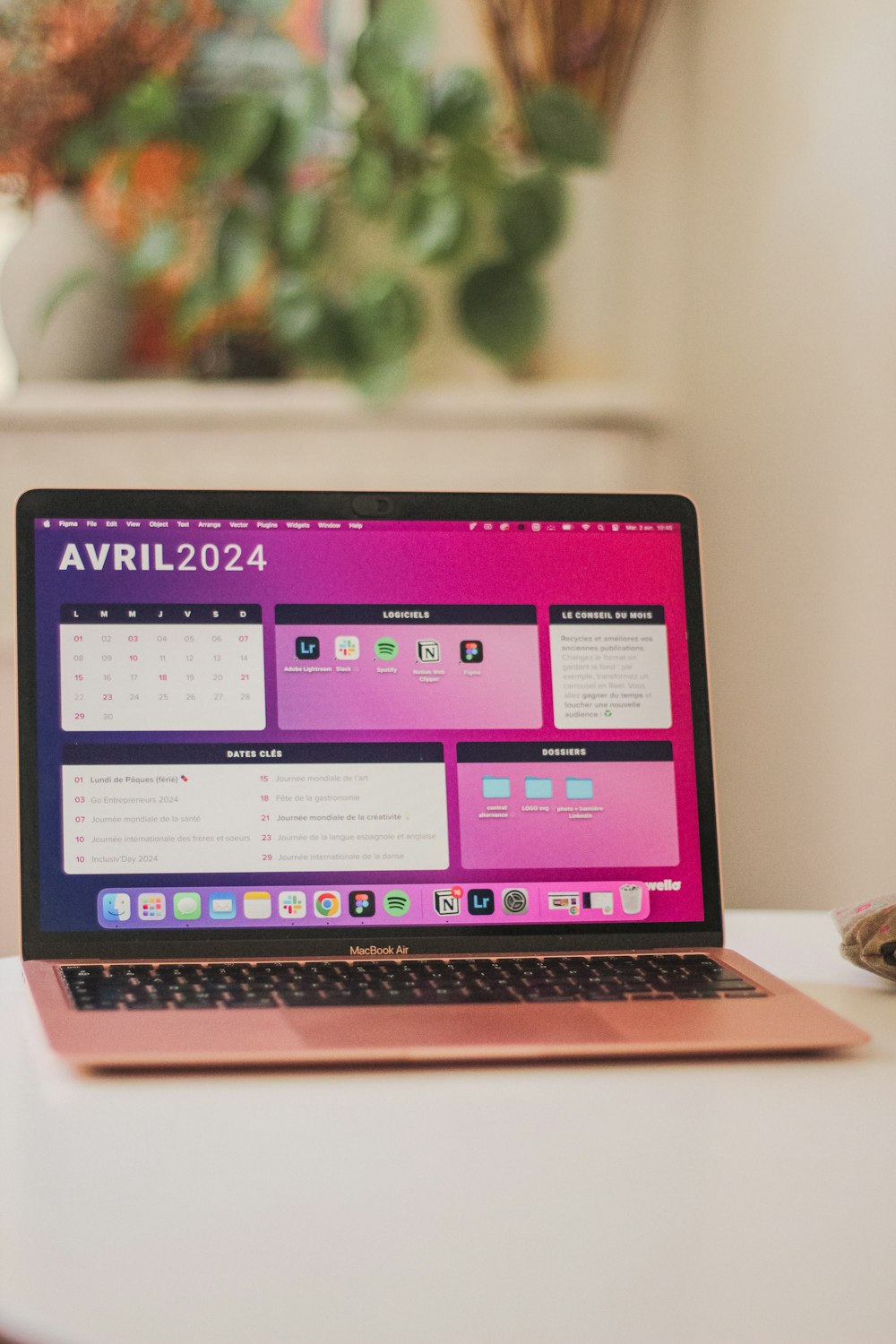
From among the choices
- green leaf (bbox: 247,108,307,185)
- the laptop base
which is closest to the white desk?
the laptop base

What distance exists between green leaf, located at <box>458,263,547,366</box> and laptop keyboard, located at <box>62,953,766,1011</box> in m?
1.11

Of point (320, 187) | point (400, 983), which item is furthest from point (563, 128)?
point (400, 983)

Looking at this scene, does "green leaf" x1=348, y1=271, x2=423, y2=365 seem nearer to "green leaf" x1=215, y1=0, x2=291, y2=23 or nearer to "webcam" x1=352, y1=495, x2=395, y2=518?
"green leaf" x1=215, y1=0, x2=291, y2=23

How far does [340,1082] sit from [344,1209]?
127 mm

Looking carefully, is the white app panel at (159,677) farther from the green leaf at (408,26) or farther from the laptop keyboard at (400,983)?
the green leaf at (408,26)

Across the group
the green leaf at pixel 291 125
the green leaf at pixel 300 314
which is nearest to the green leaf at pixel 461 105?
the green leaf at pixel 291 125

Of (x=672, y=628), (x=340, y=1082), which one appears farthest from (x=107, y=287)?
(x=340, y=1082)

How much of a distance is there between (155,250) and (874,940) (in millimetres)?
1338

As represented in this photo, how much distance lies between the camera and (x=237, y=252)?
168 centimetres

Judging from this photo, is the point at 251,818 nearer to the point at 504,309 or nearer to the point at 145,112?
the point at 504,309

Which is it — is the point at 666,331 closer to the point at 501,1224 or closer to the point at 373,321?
the point at 373,321

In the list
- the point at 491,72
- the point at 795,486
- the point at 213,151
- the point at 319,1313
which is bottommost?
the point at 319,1313

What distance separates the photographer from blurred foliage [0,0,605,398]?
165 centimetres

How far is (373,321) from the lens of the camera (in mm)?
1661
